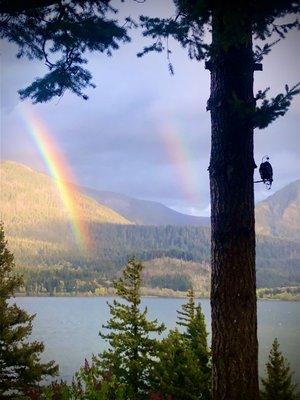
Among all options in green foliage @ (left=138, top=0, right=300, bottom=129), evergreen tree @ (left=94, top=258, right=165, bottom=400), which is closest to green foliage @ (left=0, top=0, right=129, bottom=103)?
green foliage @ (left=138, top=0, right=300, bottom=129)

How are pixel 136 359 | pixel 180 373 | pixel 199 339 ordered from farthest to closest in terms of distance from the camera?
1. pixel 136 359
2. pixel 199 339
3. pixel 180 373

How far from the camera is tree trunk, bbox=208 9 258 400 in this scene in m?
5.18

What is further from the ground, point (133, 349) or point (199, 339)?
point (199, 339)

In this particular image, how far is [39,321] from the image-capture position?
162375 millimetres

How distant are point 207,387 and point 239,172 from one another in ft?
48.0

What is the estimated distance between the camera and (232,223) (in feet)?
17.5

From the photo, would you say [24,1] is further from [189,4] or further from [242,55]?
[242,55]

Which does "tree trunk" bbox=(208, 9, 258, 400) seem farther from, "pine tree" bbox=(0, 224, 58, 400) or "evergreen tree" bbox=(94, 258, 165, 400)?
"evergreen tree" bbox=(94, 258, 165, 400)

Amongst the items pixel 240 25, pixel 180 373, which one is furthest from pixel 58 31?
pixel 180 373

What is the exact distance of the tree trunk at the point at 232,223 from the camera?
5.18 m

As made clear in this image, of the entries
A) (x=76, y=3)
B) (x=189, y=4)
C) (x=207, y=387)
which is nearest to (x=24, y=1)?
(x=76, y=3)

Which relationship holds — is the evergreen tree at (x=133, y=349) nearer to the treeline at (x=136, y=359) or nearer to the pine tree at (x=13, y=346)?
the treeline at (x=136, y=359)

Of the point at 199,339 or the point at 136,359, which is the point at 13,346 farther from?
the point at 199,339

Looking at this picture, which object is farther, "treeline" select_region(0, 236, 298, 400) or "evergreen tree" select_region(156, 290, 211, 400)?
"treeline" select_region(0, 236, 298, 400)
